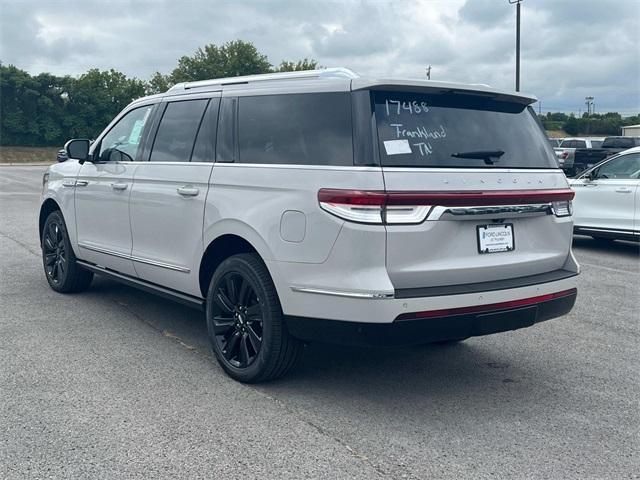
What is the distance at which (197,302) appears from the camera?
510cm

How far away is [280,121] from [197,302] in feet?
4.83

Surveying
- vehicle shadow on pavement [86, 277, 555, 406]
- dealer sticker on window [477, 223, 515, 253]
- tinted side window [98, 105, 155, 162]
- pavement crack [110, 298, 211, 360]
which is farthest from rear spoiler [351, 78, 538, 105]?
tinted side window [98, 105, 155, 162]

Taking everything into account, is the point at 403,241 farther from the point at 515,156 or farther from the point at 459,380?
the point at 459,380

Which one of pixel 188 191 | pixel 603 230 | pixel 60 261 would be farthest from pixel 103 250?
pixel 603 230

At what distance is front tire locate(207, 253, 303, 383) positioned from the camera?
4.29 metres

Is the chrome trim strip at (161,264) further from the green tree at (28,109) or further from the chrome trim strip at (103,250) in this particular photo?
the green tree at (28,109)

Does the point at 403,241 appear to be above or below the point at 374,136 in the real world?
below

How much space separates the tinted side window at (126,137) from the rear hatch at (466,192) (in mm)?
2639

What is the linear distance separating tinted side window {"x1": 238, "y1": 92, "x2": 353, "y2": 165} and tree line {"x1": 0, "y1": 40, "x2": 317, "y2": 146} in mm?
60545

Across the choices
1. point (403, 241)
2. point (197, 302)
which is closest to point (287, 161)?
point (403, 241)

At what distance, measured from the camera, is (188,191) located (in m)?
5.02

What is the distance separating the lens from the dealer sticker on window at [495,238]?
411 centimetres

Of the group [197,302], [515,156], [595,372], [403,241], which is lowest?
[595,372]

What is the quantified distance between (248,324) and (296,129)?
1.27 meters
